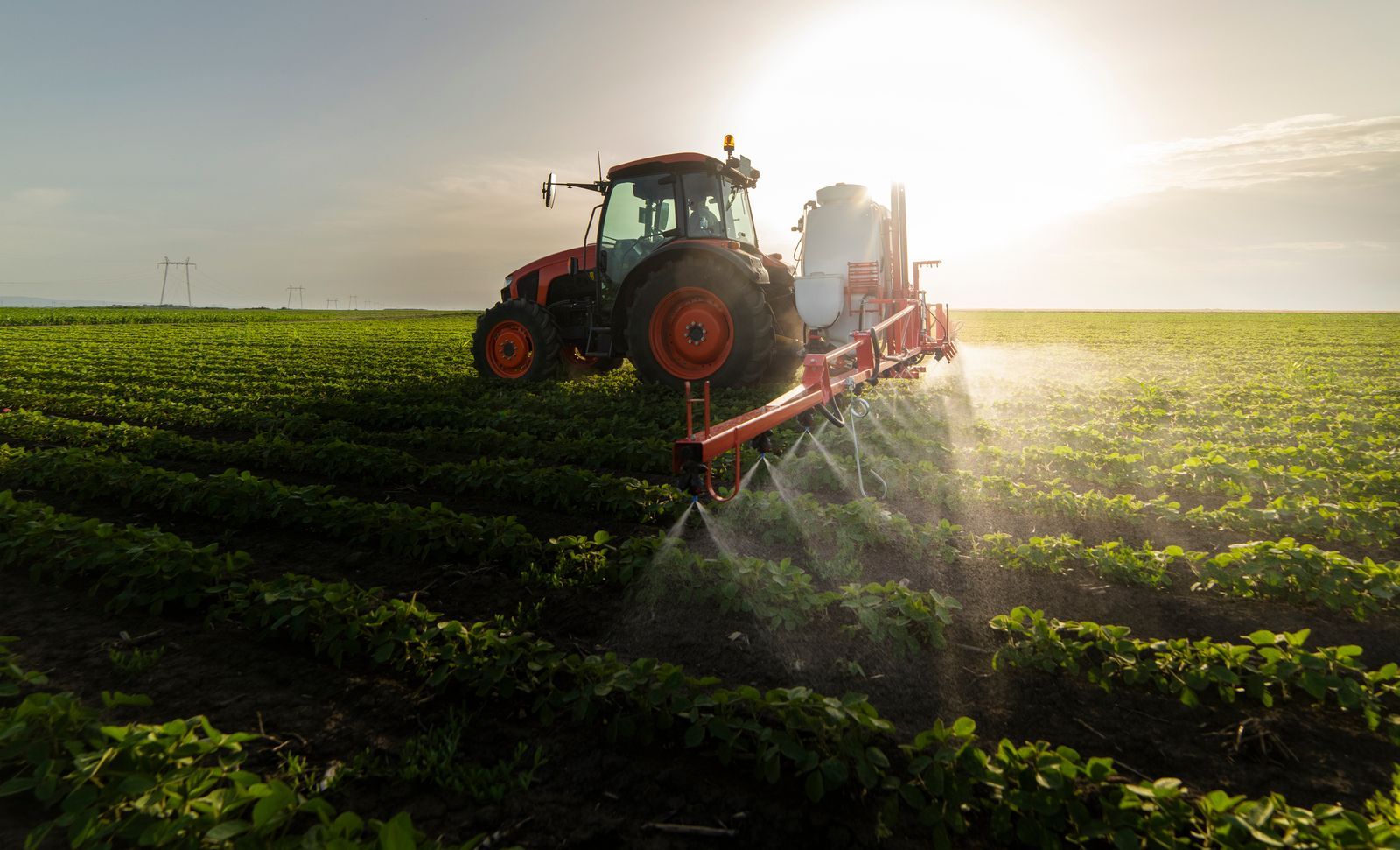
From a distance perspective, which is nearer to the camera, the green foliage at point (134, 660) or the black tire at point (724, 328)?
the green foliage at point (134, 660)

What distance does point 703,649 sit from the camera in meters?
3.30

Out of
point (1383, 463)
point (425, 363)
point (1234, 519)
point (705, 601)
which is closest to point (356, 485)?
point (705, 601)

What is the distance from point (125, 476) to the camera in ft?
19.1

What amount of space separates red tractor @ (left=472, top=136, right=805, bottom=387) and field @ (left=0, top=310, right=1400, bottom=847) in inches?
97.3

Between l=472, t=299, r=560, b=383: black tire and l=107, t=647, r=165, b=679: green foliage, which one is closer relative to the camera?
l=107, t=647, r=165, b=679: green foliage

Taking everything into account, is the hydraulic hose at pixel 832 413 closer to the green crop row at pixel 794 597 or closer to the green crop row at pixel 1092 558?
the green crop row at pixel 1092 558

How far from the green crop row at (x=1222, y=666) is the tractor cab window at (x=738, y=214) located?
296 inches

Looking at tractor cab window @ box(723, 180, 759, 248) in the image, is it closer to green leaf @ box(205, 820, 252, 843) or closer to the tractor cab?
the tractor cab

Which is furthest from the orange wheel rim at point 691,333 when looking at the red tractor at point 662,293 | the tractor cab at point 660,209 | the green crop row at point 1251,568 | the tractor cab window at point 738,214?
the green crop row at point 1251,568

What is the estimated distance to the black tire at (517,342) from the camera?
1077cm

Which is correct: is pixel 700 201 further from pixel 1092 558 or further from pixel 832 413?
pixel 1092 558

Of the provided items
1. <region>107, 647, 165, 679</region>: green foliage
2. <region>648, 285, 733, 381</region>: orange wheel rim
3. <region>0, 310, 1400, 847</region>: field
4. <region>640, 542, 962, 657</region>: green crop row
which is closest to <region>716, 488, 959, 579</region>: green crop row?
<region>0, 310, 1400, 847</region>: field

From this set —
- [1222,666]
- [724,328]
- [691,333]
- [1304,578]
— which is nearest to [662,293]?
[691,333]

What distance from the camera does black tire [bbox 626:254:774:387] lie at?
28.5ft
